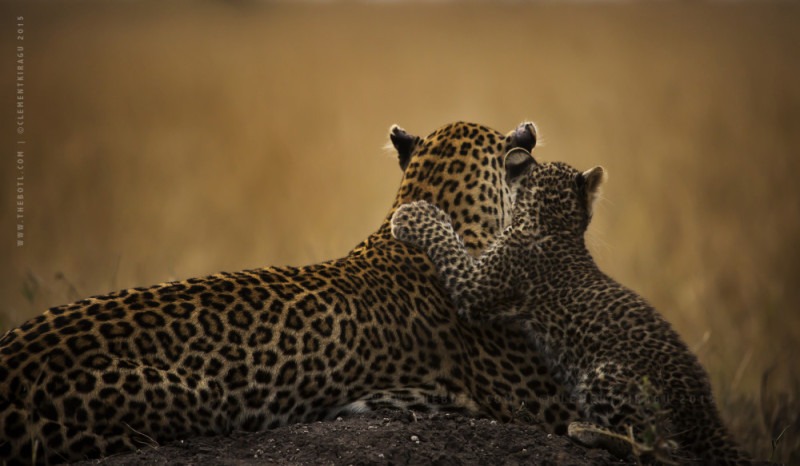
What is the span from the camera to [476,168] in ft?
23.6

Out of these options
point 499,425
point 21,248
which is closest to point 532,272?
point 499,425

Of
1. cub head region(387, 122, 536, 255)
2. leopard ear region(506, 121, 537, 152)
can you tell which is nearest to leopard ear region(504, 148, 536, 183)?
cub head region(387, 122, 536, 255)

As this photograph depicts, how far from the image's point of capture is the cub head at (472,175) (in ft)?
23.3

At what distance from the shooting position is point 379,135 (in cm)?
1931

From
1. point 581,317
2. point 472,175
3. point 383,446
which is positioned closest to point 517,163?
point 472,175

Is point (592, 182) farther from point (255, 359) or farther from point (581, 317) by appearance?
point (255, 359)

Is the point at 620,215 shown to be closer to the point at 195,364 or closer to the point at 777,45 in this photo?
the point at 777,45

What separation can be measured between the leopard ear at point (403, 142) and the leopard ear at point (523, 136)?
734 millimetres

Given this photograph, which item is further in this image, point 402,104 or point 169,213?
point 402,104

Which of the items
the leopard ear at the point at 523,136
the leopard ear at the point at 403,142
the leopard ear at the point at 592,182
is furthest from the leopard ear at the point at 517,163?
the leopard ear at the point at 403,142

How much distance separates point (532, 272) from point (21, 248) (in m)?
9.66

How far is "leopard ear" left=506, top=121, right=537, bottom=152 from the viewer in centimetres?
736

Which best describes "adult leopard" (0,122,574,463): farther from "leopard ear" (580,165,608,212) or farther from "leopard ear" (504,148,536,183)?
"leopard ear" (580,165,608,212)

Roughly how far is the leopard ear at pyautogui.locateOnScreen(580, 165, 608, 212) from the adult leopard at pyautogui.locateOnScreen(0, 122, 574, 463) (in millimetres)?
1340
